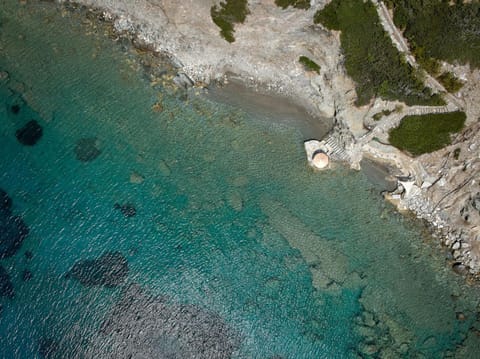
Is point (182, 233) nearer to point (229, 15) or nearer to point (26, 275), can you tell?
point (26, 275)

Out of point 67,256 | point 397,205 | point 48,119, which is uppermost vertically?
point 397,205

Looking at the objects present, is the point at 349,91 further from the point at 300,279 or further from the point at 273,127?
the point at 300,279

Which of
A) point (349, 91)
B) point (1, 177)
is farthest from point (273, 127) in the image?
point (1, 177)

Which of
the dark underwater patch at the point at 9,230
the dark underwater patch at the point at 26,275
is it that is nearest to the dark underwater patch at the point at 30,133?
the dark underwater patch at the point at 9,230

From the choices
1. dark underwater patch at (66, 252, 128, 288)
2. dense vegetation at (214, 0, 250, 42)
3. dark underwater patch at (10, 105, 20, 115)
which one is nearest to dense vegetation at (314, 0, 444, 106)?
dense vegetation at (214, 0, 250, 42)

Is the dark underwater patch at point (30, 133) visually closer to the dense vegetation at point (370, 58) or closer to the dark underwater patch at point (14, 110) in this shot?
the dark underwater patch at point (14, 110)

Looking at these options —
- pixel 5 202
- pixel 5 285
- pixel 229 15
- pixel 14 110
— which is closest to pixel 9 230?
pixel 5 202
